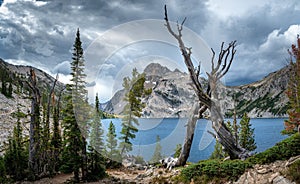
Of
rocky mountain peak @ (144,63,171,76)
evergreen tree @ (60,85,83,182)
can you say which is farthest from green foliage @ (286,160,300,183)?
evergreen tree @ (60,85,83,182)

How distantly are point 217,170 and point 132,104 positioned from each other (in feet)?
17.5

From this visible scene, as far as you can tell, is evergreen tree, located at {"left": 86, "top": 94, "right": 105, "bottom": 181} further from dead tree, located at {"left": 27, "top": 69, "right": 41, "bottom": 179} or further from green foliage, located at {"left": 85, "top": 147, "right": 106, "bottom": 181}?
dead tree, located at {"left": 27, "top": 69, "right": 41, "bottom": 179}

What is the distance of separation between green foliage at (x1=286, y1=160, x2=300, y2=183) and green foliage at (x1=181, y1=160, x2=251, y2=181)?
1659mm

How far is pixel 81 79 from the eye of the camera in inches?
741

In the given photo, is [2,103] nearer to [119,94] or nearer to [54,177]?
[54,177]

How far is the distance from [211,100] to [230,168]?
4.05m

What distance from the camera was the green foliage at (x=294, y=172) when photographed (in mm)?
8832

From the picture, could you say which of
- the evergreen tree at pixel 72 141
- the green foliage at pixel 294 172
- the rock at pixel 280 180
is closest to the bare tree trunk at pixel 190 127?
the rock at pixel 280 180

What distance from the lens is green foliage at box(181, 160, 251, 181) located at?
1069 cm

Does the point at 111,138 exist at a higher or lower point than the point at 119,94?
lower

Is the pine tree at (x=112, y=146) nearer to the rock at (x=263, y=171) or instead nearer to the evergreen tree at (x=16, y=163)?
the evergreen tree at (x=16, y=163)

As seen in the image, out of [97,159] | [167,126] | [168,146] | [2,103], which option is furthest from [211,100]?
[2,103]

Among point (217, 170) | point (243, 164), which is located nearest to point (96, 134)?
point (217, 170)

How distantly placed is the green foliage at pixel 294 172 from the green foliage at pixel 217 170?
166 cm
